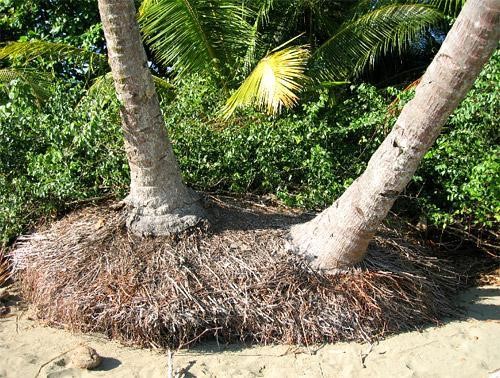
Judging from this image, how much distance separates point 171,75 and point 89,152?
260 cm

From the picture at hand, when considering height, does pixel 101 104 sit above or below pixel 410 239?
above

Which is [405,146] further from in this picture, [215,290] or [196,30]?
[196,30]

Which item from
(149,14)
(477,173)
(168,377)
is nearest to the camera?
(168,377)

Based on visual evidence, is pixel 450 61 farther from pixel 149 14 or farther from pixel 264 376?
pixel 149 14

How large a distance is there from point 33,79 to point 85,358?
4.37m

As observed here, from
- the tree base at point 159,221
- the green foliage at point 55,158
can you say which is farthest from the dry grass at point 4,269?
the tree base at point 159,221

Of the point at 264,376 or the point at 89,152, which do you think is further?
the point at 89,152

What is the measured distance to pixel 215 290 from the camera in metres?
5.13

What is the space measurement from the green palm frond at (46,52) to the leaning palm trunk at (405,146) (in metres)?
4.33

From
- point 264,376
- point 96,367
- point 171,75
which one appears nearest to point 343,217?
point 264,376

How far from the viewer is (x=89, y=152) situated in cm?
629

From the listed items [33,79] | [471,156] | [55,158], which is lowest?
[55,158]

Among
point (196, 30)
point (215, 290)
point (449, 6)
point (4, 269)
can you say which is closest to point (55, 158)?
point (4, 269)

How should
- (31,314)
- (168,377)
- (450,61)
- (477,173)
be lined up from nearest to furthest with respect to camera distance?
(450,61), (168,377), (31,314), (477,173)
